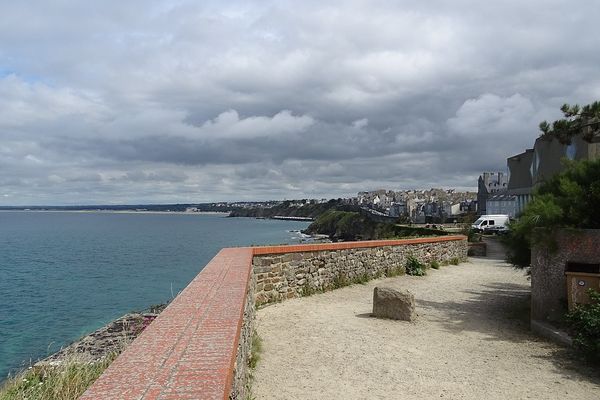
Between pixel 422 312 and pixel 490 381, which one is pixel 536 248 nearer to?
pixel 422 312

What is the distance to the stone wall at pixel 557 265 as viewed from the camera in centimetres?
799

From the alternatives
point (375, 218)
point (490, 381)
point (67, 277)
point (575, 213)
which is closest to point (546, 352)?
point (490, 381)

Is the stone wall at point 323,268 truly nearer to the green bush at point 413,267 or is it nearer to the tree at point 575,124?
the green bush at point 413,267

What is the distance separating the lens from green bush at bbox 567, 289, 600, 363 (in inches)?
259

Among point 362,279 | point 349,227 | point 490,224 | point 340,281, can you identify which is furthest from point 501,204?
point 340,281

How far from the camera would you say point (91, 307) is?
79.3ft

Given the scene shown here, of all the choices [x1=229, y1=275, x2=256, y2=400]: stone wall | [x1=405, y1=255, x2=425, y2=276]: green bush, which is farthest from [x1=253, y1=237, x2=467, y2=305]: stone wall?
[x1=229, y1=275, x2=256, y2=400]: stone wall

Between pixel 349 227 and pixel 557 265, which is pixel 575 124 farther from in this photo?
pixel 349 227

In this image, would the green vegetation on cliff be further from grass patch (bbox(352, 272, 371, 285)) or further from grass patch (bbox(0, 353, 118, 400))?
grass patch (bbox(0, 353, 118, 400))

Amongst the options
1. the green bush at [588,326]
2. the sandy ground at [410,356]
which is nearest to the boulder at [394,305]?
the sandy ground at [410,356]

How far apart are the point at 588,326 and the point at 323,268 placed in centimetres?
605

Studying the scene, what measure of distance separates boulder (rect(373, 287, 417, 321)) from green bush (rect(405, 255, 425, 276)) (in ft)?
20.8

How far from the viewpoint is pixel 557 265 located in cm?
832

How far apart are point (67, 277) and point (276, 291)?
29.5 m
